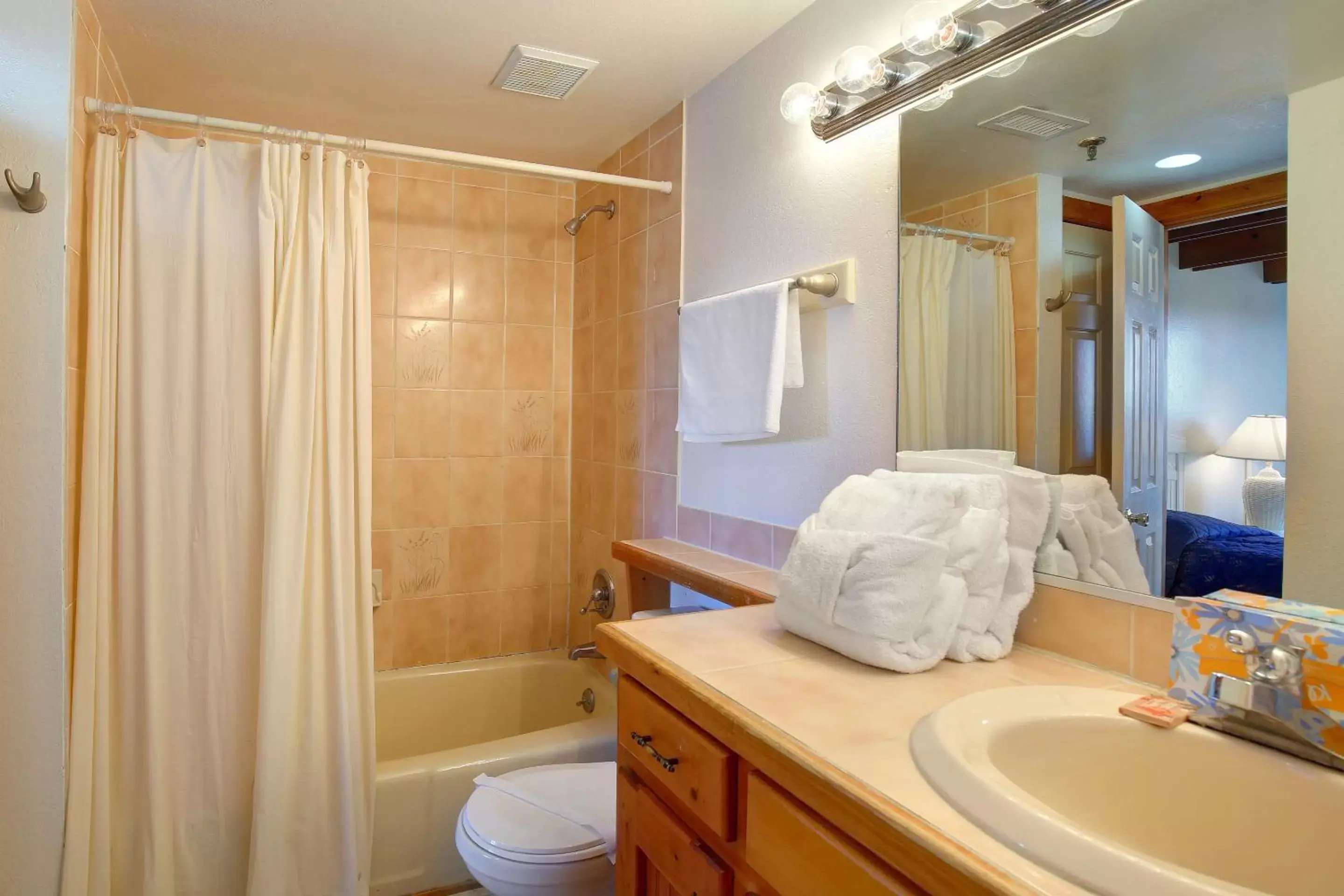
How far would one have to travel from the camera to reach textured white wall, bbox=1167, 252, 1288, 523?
90 cm

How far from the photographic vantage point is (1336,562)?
84 centimetres

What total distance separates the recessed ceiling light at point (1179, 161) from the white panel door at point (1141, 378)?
0.18ft

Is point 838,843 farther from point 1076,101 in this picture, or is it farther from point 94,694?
point 94,694

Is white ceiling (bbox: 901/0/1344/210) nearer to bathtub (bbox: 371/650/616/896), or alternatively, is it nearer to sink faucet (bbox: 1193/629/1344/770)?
sink faucet (bbox: 1193/629/1344/770)

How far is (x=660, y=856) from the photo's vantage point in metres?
1.10

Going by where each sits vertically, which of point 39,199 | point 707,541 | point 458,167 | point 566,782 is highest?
point 458,167

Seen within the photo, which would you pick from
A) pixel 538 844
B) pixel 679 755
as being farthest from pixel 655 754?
pixel 538 844

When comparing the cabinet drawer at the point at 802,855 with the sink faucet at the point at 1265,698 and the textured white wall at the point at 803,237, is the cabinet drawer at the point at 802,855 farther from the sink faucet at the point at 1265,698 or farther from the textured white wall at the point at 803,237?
the textured white wall at the point at 803,237

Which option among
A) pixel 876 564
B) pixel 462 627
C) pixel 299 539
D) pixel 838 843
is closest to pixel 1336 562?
pixel 876 564

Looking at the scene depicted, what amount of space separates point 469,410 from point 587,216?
2.68ft

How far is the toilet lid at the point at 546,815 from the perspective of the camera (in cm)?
148

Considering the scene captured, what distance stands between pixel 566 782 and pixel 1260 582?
139 cm

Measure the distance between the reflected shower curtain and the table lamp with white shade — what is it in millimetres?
307

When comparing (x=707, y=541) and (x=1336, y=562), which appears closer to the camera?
(x=1336, y=562)
